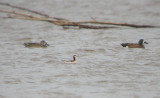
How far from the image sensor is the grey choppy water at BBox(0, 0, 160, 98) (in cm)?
1214

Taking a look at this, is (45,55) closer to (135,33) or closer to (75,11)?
(135,33)

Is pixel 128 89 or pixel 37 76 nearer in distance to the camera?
pixel 128 89

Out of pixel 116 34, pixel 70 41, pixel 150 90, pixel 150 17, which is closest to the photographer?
pixel 150 90

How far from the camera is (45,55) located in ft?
57.3

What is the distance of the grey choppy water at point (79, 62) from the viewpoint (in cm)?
1214

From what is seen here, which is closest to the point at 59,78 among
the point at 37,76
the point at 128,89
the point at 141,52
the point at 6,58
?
the point at 37,76

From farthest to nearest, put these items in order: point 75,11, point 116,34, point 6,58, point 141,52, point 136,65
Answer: point 75,11, point 116,34, point 141,52, point 6,58, point 136,65

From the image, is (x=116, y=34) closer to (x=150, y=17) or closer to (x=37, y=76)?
(x=150, y=17)

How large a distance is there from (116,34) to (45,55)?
6073 millimetres

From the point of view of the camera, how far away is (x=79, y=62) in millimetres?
16016

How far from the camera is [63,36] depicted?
2214 centimetres

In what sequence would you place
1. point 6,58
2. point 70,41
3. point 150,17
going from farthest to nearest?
1. point 150,17
2. point 70,41
3. point 6,58

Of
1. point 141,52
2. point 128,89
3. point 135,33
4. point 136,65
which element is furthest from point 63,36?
point 128,89

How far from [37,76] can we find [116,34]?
9476 millimetres
